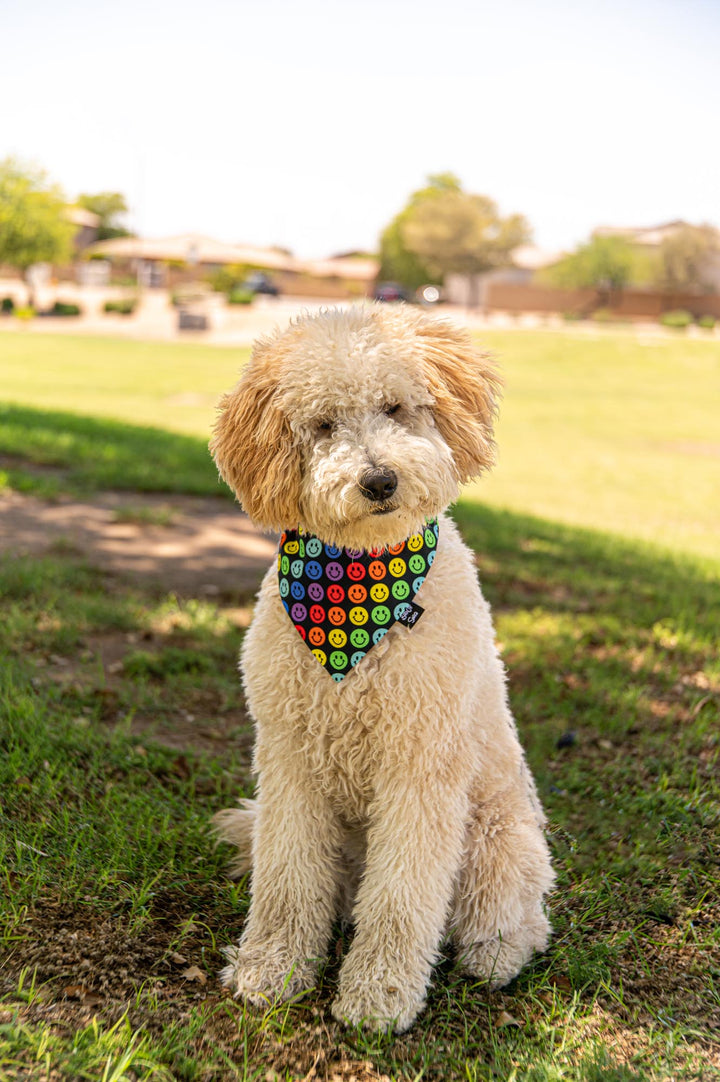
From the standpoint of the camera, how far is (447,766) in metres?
2.59

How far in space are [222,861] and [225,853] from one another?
31 millimetres

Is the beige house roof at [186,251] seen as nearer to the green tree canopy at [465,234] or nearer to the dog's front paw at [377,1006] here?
the green tree canopy at [465,234]

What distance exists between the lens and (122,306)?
46375 mm

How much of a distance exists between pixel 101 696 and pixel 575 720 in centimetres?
220

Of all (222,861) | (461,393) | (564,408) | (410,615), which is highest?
(461,393)

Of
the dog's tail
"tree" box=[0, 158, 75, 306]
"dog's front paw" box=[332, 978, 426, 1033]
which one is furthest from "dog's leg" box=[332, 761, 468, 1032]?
"tree" box=[0, 158, 75, 306]

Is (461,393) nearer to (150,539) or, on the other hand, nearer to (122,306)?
(150,539)

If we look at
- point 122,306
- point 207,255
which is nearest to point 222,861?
point 122,306

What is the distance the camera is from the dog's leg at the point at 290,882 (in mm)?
2672

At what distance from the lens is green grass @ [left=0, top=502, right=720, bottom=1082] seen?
94.7 inches

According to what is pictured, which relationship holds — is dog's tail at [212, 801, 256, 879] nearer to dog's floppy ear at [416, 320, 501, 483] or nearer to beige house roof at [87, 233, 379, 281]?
dog's floppy ear at [416, 320, 501, 483]

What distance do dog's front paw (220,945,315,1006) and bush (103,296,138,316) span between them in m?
46.5

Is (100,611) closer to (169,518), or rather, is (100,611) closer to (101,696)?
(101,696)

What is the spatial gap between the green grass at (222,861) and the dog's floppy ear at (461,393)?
1492 mm
